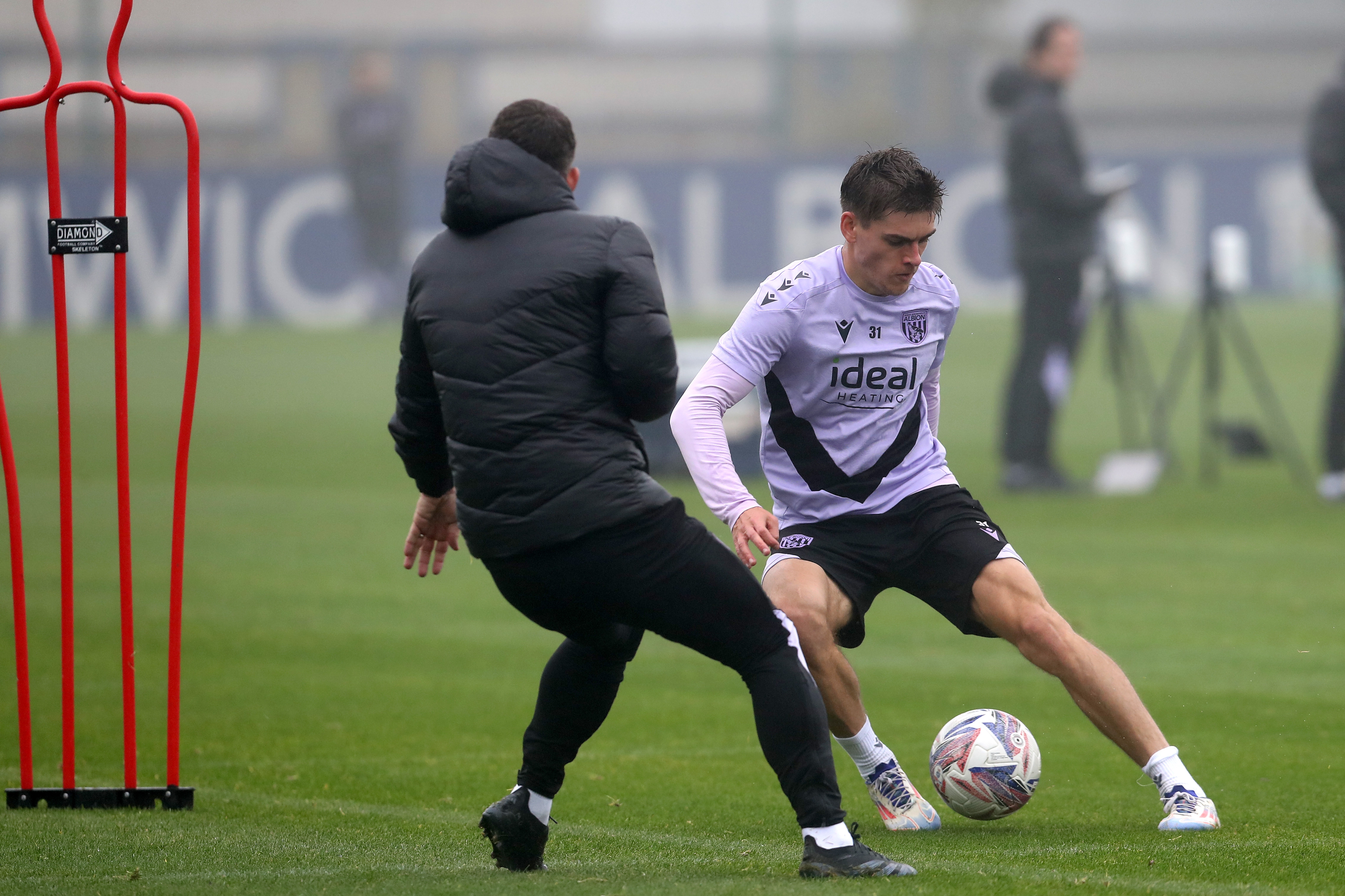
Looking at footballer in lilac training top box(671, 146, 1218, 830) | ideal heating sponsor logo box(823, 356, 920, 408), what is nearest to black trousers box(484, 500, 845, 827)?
footballer in lilac training top box(671, 146, 1218, 830)

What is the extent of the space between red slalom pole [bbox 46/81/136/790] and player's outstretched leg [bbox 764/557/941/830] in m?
1.92

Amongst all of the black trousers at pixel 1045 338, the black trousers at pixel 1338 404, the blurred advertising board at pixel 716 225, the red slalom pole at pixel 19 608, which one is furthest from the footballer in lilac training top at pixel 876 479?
the blurred advertising board at pixel 716 225

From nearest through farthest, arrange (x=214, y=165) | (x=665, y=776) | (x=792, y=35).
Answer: (x=665, y=776)
(x=214, y=165)
(x=792, y=35)

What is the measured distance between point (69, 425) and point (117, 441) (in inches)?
6.4

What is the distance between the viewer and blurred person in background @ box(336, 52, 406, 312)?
25875 millimetres

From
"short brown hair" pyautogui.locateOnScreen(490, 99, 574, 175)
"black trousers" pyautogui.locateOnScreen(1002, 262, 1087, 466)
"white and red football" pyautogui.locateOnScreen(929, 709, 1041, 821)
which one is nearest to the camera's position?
"short brown hair" pyautogui.locateOnScreen(490, 99, 574, 175)

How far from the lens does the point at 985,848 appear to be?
5.20 meters

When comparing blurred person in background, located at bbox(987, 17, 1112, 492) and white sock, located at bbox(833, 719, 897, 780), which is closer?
white sock, located at bbox(833, 719, 897, 780)

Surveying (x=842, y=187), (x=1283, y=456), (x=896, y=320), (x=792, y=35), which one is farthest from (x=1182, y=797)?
(x=792, y=35)

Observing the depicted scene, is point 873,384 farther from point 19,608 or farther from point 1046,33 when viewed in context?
point 1046,33

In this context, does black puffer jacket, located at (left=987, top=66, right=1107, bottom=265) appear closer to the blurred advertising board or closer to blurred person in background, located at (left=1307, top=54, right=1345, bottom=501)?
blurred person in background, located at (left=1307, top=54, right=1345, bottom=501)

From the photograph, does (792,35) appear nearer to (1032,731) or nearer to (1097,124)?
(1097,124)

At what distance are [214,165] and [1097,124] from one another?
43.1 ft

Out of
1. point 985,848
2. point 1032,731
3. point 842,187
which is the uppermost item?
point 842,187
